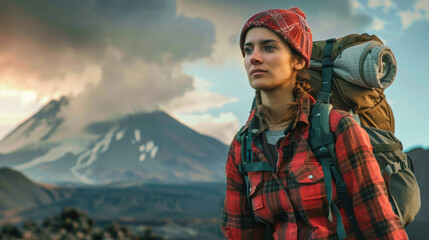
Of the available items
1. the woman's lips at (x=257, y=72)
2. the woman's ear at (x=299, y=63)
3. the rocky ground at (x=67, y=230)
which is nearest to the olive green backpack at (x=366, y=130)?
the woman's ear at (x=299, y=63)

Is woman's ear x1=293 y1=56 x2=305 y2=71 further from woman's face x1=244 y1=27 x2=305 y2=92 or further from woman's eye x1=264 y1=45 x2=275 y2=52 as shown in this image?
woman's eye x1=264 y1=45 x2=275 y2=52

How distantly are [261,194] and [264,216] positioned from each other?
104mm

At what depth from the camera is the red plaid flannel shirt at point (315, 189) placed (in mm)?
1672

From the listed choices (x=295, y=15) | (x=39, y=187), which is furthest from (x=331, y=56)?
(x=39, y=187)

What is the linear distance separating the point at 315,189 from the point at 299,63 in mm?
608

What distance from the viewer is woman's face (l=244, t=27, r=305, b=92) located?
183 cm

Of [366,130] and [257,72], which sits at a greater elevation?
[257,72]

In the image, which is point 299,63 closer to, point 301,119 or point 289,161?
point 301,119

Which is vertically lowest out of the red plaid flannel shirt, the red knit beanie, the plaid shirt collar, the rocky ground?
the rocky ground

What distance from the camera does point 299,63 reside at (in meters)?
1.92

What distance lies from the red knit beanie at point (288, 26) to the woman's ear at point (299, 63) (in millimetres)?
20

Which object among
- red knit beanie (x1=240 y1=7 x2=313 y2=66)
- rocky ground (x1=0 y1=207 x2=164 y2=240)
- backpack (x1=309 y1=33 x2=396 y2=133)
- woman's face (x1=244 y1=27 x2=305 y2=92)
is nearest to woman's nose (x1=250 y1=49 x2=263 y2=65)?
woman's face (x1=244 y1=27 x2=305 y2=92)

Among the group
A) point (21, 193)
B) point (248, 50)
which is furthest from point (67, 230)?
point (21, 193)

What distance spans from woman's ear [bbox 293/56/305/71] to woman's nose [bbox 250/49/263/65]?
19 cm
